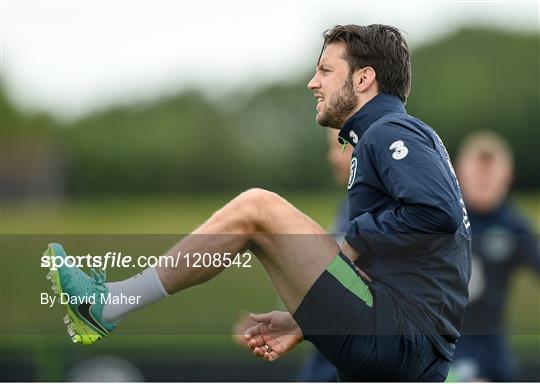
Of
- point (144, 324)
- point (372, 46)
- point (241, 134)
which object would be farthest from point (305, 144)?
point (372, 46)

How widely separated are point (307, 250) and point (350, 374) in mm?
698

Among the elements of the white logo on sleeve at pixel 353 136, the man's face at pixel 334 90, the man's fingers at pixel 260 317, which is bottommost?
the man's fingers at pixel 260 317

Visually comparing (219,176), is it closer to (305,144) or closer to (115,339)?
(305,144)

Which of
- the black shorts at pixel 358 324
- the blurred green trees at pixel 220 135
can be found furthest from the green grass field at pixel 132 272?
the blurred green trees at pixel 220 135

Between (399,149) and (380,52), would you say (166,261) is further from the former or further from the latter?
(380,52)

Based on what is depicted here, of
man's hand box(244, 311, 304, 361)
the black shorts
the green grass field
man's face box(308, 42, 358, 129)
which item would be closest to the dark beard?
man's face box(308, 42, 358, 129)

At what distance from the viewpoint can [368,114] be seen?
5219 millimetres

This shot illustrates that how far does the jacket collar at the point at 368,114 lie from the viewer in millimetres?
5203

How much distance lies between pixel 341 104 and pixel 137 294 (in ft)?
4.68

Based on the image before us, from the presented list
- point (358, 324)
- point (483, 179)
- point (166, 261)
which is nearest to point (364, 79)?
→ point (358, 324)

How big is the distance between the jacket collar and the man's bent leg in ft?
1.91

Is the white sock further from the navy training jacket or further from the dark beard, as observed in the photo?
the dark beard

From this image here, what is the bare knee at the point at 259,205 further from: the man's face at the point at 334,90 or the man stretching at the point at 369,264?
the man's face at the point at 334,90

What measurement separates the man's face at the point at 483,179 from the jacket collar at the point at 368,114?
12.5 feet
